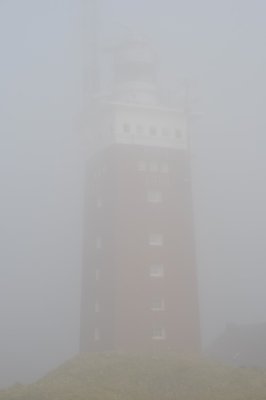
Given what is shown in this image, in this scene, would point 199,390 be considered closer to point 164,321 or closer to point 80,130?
point 164,321

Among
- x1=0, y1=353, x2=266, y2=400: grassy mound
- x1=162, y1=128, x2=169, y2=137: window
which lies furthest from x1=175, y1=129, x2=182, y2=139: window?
x1=0, y1=353, x2=266, y2=400: grassy mound

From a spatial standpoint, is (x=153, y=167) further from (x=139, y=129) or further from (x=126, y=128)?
(x=126, y=128)

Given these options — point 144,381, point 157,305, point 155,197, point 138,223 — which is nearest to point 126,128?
point 155,197

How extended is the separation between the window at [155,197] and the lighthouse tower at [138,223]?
0.09 metres

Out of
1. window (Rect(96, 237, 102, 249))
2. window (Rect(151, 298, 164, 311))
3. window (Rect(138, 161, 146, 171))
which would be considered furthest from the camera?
window (Rect(96, 237, 102, 249))

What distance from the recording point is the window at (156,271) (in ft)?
152

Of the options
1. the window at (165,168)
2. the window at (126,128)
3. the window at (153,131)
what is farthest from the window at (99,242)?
the window at (153,131)

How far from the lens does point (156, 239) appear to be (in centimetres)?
4747

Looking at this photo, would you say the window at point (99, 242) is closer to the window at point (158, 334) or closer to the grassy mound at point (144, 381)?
the window at point (158, 334)

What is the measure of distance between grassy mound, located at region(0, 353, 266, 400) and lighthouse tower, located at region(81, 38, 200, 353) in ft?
32.4

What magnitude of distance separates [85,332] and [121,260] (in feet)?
29.0

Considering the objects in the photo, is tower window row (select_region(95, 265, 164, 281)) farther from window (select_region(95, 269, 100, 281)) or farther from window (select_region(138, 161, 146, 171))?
window (select_region(138, 161, 146, 171))

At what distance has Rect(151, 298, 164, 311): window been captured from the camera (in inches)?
1783

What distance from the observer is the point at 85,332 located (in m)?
49.4
